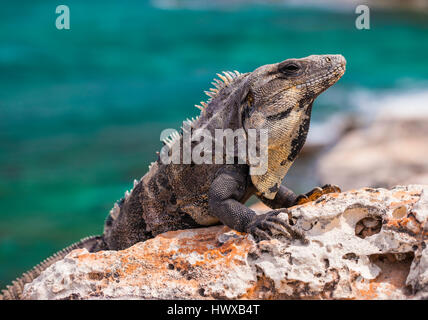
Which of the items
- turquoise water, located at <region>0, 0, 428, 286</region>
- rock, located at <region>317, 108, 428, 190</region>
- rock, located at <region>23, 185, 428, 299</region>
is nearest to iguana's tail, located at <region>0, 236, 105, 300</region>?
rock, located at <region>23, 185, 428, 299</region>

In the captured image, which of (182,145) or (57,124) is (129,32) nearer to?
(57,124)

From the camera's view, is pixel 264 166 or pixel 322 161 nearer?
pixel 264 166

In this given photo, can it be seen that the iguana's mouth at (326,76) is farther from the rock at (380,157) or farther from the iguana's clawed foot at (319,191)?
the rock at (380,157)

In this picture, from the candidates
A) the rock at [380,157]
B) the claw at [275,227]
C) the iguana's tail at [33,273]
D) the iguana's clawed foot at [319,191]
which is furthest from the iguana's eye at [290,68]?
the rock at [380,157]

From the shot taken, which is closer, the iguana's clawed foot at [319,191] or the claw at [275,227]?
the claw at [275,227]

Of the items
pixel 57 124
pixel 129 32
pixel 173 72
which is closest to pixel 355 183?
pixel 57 124

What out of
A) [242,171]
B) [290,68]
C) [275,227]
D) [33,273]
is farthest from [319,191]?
[33,273]

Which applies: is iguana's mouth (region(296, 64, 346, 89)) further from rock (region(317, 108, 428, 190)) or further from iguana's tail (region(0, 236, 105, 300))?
rock (region(317, 108, 428, 190))
